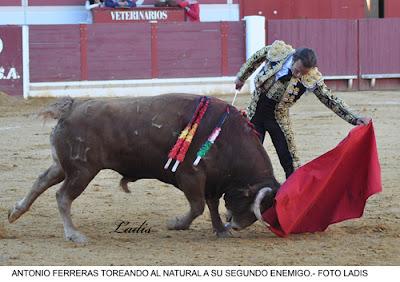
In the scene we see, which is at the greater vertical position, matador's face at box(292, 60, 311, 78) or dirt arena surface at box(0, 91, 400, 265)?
matador's face at box(292, 60, 311, 78)

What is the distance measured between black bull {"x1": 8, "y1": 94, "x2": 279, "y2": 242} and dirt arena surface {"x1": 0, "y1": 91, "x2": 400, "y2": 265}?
0.21 m

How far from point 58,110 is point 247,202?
3.71ft

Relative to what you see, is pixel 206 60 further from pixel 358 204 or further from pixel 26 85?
pixel 358 204

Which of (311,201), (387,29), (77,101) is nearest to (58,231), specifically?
(77,101)

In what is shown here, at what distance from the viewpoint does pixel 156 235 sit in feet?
16.6

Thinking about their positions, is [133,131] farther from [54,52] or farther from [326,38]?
[326,38]

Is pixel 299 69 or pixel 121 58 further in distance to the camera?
pixel 121 58

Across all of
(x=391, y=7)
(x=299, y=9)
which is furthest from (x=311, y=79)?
(x=391, y=7)

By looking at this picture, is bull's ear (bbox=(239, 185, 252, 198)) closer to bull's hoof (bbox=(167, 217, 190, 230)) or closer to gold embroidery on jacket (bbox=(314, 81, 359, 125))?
bull's hoof (bbox=(167, 217, 190, 230))

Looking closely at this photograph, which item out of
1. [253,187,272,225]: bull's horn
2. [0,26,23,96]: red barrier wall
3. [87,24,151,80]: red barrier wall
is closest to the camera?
[253,187,272,225]: bull's horn

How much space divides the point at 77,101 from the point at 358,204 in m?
1.63

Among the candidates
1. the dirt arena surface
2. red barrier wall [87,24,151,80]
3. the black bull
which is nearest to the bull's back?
the black bull

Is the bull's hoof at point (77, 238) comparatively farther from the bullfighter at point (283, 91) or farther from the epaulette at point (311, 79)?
the epaulette at point (311, 79)

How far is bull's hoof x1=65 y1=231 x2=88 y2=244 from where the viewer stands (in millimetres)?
4812
